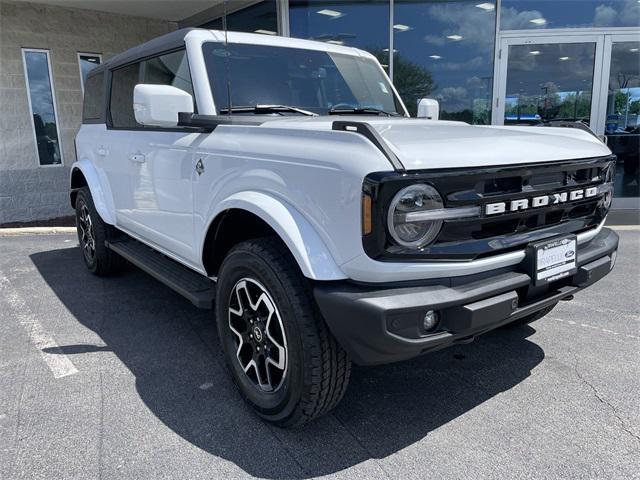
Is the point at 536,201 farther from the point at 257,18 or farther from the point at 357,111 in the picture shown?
the point at 257,18

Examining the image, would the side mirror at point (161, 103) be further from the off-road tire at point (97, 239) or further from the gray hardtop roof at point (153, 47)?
the off-road tire at point (97, 239)

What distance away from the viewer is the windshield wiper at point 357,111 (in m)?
3.28

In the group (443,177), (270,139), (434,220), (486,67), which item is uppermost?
(486,67)

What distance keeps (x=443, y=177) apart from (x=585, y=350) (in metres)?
2.06

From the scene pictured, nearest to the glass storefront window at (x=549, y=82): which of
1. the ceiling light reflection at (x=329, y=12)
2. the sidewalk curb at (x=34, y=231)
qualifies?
the ceiling light reflection at (x=329, y=12)

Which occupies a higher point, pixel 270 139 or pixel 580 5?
pixel 580 5

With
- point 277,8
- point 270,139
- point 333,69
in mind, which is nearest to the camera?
point 270,139

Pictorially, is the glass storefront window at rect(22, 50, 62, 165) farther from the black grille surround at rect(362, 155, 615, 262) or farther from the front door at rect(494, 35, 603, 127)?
the black grille surround at rect(362, 155, 615, 262)

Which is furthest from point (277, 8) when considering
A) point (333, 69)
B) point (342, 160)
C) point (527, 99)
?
point (342, 160)

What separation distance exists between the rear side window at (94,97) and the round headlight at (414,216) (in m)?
3.68

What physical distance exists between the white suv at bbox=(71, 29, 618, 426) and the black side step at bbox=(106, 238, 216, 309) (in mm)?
24

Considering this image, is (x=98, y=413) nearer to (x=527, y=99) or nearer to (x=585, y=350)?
(x=585, y=350)

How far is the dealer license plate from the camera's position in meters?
2.19

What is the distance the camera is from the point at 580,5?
25.2 feet
